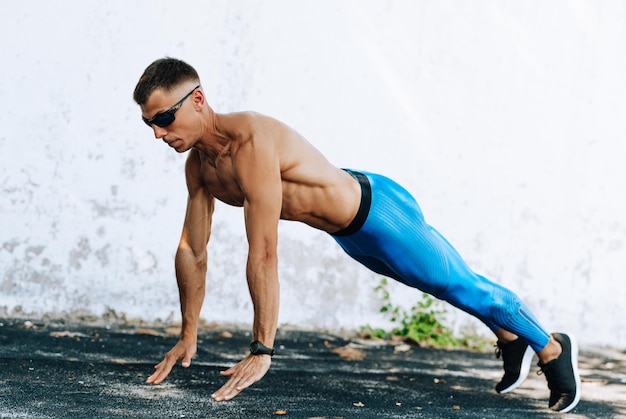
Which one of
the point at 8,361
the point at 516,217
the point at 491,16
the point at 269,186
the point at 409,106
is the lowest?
the point at 8,361

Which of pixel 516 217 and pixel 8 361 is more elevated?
pixel 516 217

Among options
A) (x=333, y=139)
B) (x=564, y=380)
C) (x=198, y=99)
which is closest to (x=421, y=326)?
(x=333, y=139)

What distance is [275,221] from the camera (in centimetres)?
346

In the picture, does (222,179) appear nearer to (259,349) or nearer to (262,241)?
(262,241)

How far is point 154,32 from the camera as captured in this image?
20.0 feet

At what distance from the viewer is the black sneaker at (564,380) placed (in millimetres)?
4219

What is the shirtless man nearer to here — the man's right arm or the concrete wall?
the man's right arm

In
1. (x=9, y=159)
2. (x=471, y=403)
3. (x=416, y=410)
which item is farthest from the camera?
(x=9, y=159)

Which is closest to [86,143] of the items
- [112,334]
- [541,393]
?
[112,334]

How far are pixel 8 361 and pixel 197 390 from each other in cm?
106

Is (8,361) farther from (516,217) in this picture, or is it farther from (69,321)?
(516,217)

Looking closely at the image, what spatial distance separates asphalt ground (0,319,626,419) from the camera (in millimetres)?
3781

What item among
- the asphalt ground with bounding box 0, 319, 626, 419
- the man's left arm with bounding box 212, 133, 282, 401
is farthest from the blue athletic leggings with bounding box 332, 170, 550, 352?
the man's left arm with bounding box 212, 133, 282, 401

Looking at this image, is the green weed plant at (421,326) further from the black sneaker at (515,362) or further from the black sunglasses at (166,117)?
the black sunglasses at (166,117)
